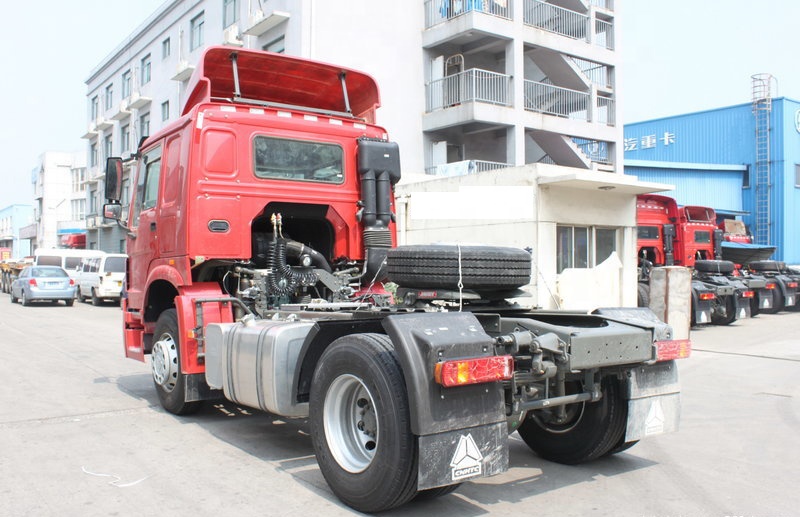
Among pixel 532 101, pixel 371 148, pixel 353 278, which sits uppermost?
pixel 532 101

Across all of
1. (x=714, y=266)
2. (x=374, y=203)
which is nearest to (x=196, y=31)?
(x=714, y=266)

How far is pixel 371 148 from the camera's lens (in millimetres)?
7348

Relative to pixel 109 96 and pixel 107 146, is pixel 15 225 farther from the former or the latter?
pixel 109 96

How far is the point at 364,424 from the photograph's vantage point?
14.6 feet

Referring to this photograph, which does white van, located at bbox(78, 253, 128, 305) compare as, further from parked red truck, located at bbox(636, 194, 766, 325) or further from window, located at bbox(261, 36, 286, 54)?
parked red truck, located at bbox(636, 194, 766, 325)

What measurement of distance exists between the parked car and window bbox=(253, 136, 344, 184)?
65.4 feet

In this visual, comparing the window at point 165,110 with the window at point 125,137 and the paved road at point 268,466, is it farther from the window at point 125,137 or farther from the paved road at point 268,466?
the paved road at point 268,466

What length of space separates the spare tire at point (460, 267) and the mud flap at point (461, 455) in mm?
1167

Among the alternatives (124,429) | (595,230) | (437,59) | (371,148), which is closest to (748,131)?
(437,59)

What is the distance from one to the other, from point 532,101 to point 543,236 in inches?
545

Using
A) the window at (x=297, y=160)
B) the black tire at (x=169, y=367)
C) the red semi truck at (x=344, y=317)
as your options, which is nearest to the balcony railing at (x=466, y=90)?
the red semi truck at (x=344, y=317)

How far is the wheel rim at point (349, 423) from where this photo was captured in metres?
4.35

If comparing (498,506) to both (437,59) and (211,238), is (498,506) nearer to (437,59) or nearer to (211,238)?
(211,238)

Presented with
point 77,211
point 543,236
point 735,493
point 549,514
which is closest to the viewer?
point 549,514
